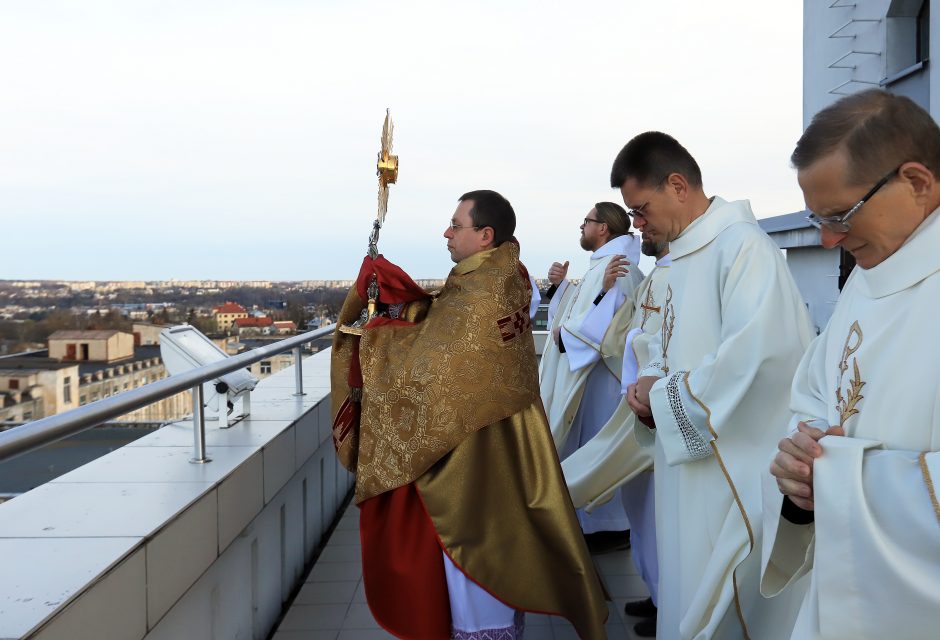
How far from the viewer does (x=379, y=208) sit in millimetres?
3172

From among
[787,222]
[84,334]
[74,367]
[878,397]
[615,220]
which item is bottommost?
→ [74,367]

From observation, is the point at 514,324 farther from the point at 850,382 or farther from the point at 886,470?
the point at 886,470

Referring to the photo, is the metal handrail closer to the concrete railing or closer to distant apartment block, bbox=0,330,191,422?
the concrete railing

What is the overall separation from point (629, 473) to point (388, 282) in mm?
1665

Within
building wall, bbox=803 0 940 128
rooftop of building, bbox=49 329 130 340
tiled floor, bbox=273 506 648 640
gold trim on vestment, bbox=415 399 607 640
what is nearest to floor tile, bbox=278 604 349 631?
tiled floor, bbox=273 506 648 640

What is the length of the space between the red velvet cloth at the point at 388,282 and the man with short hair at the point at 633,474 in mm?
1071

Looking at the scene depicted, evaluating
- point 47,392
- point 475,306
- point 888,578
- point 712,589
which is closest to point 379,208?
point 475,306

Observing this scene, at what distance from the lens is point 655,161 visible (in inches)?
105

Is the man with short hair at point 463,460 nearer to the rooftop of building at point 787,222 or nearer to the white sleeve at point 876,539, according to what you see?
the white sleeve at point 876,539

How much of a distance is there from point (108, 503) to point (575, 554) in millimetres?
1618

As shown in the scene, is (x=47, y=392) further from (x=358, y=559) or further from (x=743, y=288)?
(x=743, y=288)

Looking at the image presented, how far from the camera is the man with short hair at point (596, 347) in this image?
4.55 m

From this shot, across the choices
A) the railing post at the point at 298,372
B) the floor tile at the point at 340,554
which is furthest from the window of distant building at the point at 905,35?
the floor tile at the point at 340,554

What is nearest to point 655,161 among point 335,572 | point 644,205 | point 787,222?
point 644,205
